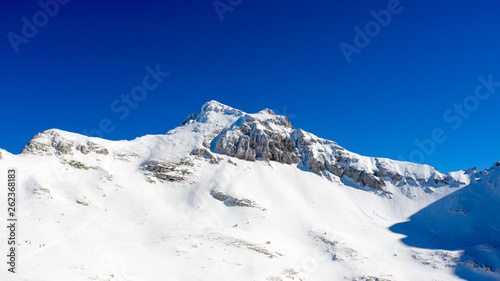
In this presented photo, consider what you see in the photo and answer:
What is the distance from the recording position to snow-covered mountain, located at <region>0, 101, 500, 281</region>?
6419 cm

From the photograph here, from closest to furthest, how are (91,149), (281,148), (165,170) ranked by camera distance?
(91,149)
(165,170)
(281,148)

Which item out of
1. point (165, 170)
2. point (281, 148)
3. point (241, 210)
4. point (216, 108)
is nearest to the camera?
point (241, 210)

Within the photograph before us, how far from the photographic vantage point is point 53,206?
244 ft

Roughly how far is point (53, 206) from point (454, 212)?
11007 cm

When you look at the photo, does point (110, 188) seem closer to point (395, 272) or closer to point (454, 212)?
point (395, 272)

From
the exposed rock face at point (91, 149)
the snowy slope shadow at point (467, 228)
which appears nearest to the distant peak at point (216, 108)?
the exposed rock face at point (91, 149)

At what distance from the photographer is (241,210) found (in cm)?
9350

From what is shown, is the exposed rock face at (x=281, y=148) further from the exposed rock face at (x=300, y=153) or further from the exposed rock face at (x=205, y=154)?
the exposed rock face at (x=205, y=154)

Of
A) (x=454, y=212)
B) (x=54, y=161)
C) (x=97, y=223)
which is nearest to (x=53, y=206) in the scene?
(x=97, y=223)

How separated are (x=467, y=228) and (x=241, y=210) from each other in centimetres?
6330

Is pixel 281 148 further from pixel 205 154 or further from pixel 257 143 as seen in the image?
pixel 205 154

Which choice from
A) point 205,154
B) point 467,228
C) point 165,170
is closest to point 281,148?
point 205,154

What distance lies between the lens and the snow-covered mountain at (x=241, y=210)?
64.2 m

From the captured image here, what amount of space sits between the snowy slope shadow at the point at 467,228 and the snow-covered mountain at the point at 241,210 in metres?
0.40
